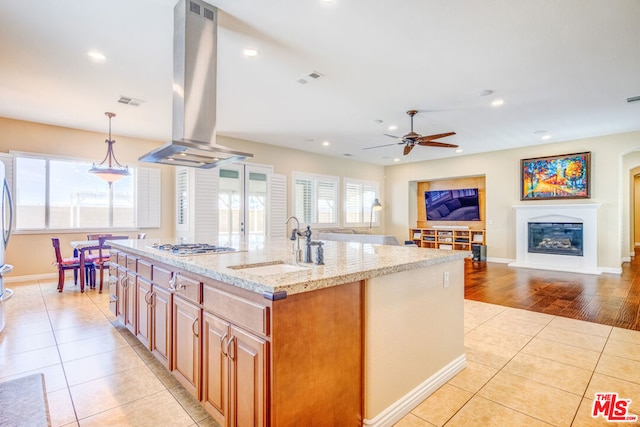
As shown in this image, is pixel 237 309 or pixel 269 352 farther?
pixel 237 309

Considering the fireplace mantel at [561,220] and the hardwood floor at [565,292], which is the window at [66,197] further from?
the fireplace mantel at [561,220]

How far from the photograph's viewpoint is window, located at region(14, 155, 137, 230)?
5629mm

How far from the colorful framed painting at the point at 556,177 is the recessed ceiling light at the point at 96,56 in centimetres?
853

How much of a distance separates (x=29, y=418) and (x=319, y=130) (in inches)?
222

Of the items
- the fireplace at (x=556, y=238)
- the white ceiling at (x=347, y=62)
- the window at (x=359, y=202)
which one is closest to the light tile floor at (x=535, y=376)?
the white ceiling at (x=347, y=62)

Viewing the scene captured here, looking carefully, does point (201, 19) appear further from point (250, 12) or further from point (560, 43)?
point (560, 43)

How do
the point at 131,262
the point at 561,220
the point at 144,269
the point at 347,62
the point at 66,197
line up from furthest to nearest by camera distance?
the point at 561,220 < the point at 66,197 < the point at 347,62 < the point at 131,262 < the point at 144,269

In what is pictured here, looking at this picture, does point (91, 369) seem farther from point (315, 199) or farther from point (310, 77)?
point (315, 199)

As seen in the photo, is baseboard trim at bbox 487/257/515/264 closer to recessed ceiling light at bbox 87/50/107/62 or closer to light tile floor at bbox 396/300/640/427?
light tile floor at bbox 396/300/640/427

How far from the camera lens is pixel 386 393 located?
192 centimetres

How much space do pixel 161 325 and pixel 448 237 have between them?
8.61 meters

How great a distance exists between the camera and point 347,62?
141 inches

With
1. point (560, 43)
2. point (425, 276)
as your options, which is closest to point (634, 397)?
point (425, 276)


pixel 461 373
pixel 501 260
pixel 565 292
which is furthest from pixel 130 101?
pixel 501 260
